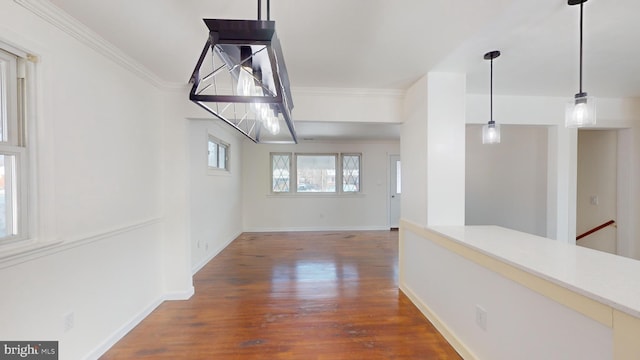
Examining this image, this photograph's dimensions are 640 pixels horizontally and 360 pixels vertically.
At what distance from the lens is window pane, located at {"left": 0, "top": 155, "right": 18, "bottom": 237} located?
1.28 metres

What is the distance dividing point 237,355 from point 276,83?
1916 mm

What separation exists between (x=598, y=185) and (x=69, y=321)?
5.73 metres

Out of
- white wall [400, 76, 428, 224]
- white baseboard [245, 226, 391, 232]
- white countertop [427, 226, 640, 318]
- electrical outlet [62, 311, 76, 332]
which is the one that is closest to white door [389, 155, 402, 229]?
white baseboard [245, 226, 391, 232]

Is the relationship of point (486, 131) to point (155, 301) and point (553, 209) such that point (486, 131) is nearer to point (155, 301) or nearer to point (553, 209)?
point (553, 209)

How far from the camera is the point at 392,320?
7.38 feet

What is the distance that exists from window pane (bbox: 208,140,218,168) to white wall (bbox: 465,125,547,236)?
432 centimetres

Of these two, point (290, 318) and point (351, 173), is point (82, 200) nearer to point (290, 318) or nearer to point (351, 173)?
point (290, 318)

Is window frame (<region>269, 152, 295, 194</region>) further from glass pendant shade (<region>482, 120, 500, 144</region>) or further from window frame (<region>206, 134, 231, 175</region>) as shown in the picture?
glass pendant shade (<region>482, 120, 500, 144</region>)

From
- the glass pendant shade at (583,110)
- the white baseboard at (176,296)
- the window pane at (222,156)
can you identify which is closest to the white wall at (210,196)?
the window pane at (222,156)

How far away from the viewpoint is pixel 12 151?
Answer: 51.2 inches

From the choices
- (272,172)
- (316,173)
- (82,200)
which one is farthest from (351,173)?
(82,200)

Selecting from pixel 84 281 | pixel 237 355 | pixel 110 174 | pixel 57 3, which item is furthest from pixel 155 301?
pixel 57 3

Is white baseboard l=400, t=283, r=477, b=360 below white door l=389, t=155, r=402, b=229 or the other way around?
below

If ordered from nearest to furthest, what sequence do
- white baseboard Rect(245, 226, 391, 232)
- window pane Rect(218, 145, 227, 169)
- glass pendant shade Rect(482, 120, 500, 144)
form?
glass pendant shade Rect(482, 120, 500, 144) < window pane Rect(218, 145, 227, 169) < white baseboard Rect(245, 226, 391, 232)
